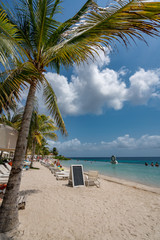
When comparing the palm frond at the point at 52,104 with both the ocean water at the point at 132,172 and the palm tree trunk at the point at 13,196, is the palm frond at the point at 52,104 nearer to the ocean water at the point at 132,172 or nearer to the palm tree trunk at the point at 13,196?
the palm tree trunk at the point at 13,196

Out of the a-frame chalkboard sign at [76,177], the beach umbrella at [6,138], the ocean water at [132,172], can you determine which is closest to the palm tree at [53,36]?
the beach umbrella at [6,138]

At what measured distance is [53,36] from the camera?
378 cm

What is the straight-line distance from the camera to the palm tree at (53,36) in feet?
5.77

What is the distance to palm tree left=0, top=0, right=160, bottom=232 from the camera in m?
1.76

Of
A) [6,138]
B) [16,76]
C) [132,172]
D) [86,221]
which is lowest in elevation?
[132,172]

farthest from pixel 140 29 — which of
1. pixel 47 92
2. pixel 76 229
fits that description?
pixel 76 229

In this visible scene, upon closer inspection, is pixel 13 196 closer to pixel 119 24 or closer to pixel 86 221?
pixel 86 221

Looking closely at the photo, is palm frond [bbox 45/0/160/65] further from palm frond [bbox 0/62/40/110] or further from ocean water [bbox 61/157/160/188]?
ocean water [bbox 61/157/160/188]

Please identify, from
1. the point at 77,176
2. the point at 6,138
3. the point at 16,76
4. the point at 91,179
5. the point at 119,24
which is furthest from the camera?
the point at 91,179

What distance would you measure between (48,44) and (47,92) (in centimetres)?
155

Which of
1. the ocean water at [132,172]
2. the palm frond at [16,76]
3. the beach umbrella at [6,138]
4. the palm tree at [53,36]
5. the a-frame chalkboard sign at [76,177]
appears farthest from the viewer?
the ocean water at [132,172]

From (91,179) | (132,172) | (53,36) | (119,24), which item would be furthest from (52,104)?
(132,172)

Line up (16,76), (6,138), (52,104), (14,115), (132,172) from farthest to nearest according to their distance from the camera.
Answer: (132,172)
(14,115)
(6,138)
(52,104)
(16,76)

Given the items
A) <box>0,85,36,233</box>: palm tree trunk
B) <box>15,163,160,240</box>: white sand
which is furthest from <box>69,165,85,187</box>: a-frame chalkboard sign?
<box>0,85,36,233</box>: palm tree trunk
